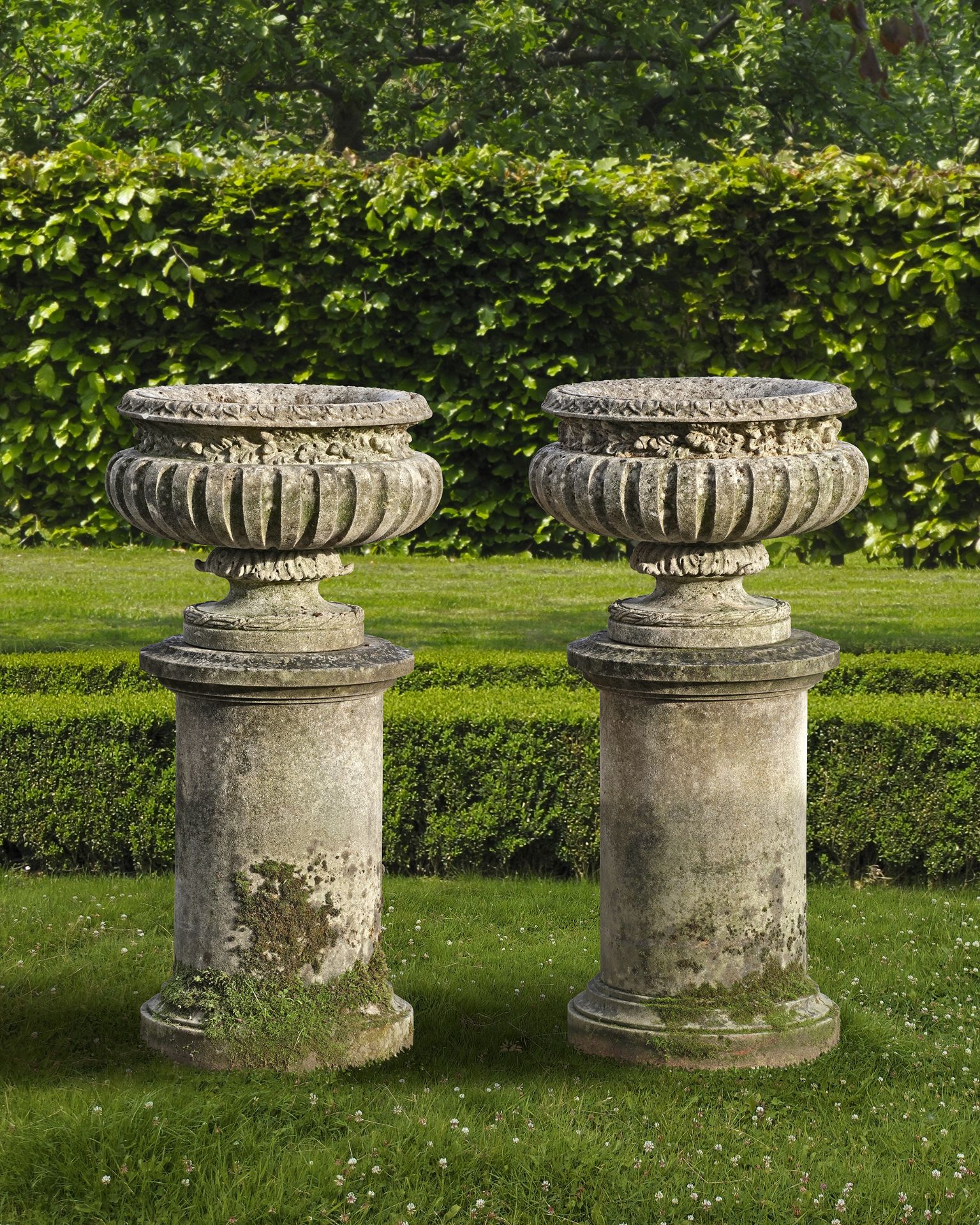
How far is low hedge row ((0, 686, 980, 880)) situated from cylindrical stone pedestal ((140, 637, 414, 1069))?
Answer: 199 centimetres

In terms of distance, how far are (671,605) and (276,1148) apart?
1.88 meters

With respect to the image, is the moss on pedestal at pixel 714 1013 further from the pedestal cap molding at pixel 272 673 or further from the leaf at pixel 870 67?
the leaf at pixel 870 67

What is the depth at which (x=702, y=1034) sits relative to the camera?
482cm

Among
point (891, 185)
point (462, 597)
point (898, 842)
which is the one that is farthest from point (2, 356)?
point (898, 842)

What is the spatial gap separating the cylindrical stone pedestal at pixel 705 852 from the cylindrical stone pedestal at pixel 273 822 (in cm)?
71

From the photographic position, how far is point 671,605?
493 centimetres

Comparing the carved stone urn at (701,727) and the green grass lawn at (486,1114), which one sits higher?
the carved stone urn at (701,727)

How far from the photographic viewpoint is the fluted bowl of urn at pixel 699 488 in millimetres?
4637

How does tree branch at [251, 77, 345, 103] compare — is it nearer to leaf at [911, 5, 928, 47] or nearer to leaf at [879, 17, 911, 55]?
leaf at [879, 17, 911, 55]

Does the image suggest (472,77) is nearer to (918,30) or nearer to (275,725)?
(918,30)

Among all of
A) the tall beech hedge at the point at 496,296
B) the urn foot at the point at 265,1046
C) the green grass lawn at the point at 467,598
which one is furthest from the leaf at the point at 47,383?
the urn foot at the point at 265,1046

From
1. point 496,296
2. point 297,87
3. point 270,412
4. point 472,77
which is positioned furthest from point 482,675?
point 297,87

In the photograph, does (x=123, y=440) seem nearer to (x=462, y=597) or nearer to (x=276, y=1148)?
(x=462, y=597)

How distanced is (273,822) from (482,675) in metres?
3.03
